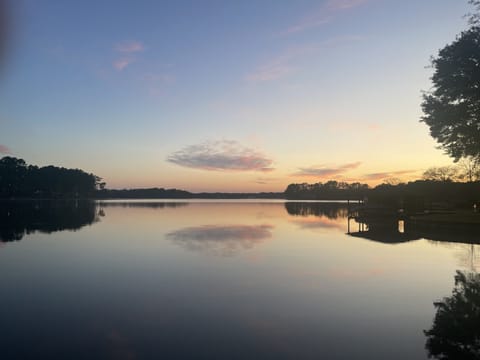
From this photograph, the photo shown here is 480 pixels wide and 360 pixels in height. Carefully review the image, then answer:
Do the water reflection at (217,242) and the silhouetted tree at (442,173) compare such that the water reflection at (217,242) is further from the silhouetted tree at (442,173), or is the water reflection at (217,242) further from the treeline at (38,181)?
the treeline at (38,181)

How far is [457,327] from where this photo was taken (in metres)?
9.41

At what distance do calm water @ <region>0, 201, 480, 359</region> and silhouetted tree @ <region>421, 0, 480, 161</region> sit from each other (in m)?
9.35

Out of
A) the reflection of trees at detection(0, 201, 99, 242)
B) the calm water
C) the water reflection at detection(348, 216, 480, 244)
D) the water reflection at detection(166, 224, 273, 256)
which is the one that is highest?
the water reflection at detection(348, 216, 480, 244)

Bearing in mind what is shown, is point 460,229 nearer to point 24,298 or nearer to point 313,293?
point 313,293

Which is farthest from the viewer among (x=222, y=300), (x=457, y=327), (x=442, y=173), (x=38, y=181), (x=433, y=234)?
(x=38, y=181)

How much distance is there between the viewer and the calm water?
8.36 m

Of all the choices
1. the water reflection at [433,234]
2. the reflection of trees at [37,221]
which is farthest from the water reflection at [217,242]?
the reflection of trees at [37,221]

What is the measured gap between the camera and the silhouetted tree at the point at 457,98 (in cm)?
2492

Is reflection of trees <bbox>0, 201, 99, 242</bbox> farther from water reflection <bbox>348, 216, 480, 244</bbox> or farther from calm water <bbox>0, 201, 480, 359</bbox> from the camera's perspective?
water reflection <bbox>348, 216, 480, 244</bbox>

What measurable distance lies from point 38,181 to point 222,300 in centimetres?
17893

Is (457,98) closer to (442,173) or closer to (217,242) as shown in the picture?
(217,242)

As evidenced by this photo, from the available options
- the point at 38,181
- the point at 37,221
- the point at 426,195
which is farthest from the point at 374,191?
the point at 38,181

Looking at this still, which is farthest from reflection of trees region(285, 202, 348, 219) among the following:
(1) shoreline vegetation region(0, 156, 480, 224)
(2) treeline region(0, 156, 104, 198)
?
(2) treeline region(0, 156, 104, 198)

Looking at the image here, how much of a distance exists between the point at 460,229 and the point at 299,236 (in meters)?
15.0
